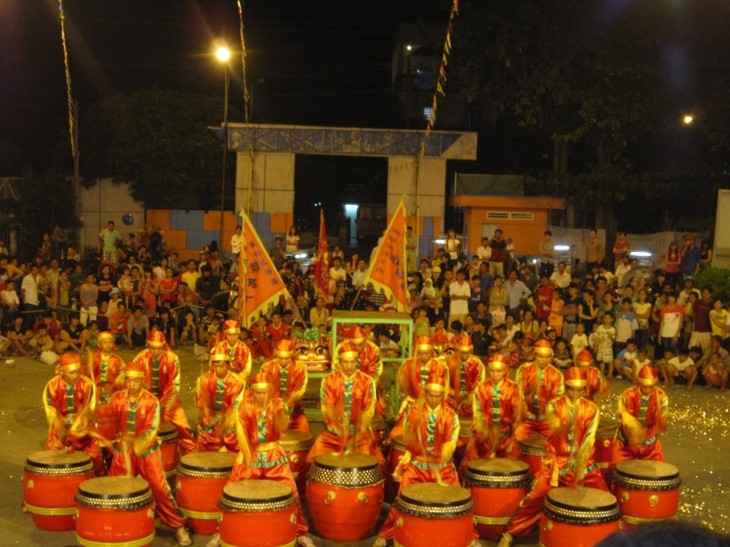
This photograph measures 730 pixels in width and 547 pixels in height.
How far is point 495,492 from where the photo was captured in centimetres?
699

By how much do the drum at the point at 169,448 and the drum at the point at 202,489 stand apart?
96 centimetres

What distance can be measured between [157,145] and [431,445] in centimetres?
1974

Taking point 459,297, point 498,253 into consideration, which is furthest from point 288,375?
point 498,253

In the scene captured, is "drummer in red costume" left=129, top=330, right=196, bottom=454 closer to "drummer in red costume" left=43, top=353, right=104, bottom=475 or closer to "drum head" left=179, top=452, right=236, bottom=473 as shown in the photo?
"drummer in red costume" left=43, top=353, right=104, bottom=475

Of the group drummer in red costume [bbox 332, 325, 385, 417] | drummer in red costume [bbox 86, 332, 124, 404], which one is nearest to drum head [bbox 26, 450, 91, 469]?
drummer in red costume [bbox 86, 332, 124, 404]

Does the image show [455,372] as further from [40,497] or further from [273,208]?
[273,208]

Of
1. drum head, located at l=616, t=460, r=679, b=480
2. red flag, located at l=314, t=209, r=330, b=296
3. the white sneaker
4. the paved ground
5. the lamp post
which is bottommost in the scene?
the white sneaker

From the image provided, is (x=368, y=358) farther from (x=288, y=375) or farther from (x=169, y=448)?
(x=169, y=448)

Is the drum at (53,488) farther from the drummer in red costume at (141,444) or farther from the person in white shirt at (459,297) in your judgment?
the person in white shirt at (459,297)

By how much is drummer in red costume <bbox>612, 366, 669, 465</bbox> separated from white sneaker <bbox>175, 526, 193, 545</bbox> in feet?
11.2

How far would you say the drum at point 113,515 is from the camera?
6.29 metres

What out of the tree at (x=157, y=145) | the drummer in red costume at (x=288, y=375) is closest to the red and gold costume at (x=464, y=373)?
the drummer in red costume at (x=288, y=375)

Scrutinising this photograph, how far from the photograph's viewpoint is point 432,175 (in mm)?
20062

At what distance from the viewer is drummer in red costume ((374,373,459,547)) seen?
22.1 ft
